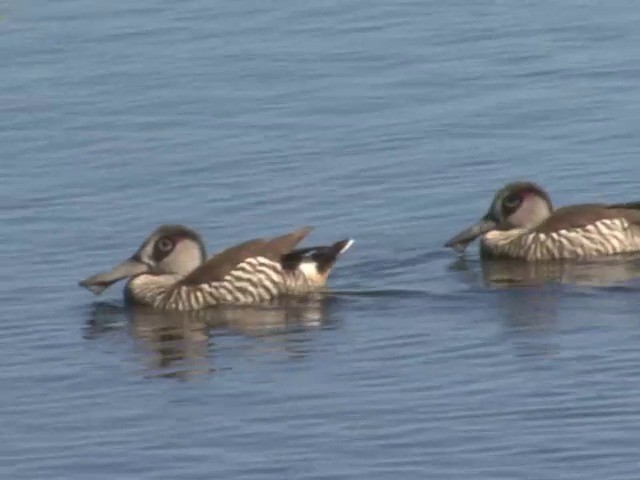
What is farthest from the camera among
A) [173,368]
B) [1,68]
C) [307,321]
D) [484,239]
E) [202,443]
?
[1,68]

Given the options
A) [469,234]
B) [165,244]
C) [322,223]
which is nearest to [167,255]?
[165,244]

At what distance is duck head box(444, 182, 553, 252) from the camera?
21.6 metres

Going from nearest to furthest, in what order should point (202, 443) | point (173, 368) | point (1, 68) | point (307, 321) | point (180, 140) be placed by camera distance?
point (202, 443)
point (173, 368)
point (307, 321)
point (180, 140)
point (1, 68)

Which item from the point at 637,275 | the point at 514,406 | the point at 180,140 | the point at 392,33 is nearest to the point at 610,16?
the point at 392,33

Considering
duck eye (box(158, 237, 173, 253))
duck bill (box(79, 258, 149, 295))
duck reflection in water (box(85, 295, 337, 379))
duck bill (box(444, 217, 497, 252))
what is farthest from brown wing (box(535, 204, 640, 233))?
duck bill (box(79, 258, 149, 295))

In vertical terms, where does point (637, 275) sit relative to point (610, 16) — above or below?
below

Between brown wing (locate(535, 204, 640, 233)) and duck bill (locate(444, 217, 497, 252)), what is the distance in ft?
1.34

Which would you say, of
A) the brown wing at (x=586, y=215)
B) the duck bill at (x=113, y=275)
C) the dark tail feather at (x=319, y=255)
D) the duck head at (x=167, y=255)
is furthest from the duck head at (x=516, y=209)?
the duck bill at (x=113, y=275)

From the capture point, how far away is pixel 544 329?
18625 mm

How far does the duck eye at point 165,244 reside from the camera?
20.8 meters

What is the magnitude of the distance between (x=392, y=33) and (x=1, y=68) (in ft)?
12.4

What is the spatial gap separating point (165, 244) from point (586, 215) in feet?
10.0

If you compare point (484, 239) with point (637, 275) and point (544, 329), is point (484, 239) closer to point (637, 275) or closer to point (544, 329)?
point (637, 275)

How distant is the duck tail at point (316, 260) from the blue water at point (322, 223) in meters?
0.23
